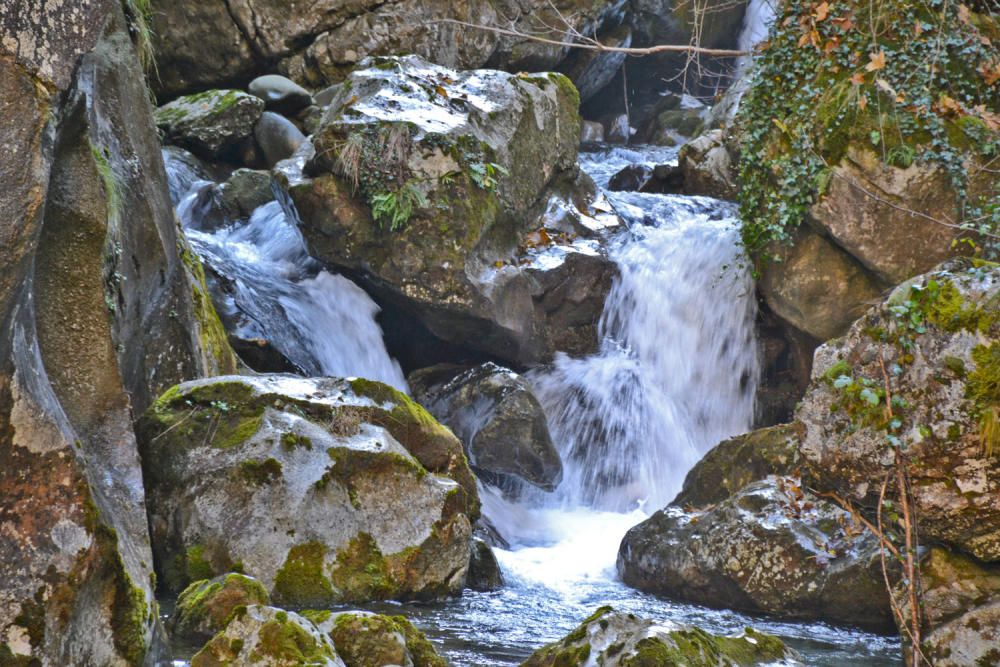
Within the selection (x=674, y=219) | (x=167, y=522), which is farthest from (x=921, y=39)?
(x=167, y=522)

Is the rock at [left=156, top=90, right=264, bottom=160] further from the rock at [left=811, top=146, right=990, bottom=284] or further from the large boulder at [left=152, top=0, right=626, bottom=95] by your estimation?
the rock at [left=811, top=146, right=990, bottom=284]

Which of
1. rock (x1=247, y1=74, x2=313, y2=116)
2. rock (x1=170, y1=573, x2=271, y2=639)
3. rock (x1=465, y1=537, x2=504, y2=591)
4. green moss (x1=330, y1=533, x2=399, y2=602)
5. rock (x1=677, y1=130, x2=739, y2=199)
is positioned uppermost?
rock (x1=247, y1=74, x2=313, y2=116)

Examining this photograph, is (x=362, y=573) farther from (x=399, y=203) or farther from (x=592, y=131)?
(x=592, y=131)

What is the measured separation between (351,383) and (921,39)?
7079 millimetres

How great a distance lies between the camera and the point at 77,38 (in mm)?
3162

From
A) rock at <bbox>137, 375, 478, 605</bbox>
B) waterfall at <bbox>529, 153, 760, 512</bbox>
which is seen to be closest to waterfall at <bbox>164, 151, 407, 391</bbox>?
waterfall at <bbox>529, 153, 760, 512</bbox>

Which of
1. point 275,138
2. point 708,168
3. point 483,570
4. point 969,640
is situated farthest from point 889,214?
point 275,138

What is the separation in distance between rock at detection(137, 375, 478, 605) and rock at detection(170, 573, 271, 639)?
30.8 inches

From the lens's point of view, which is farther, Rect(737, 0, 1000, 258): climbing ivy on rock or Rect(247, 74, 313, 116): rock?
Rect(247, 74, 313, 116): rock

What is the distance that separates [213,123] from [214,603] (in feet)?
39.4

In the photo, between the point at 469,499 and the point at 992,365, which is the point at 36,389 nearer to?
the point at 992,365

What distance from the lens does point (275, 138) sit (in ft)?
50.5

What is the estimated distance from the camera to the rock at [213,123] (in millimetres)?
15195

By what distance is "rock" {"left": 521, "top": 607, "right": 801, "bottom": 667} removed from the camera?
3850 mm
